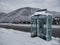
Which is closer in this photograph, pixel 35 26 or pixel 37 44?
pixel 37 44

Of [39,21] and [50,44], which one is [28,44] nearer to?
[50,44]

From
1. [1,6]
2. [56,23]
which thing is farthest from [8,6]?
[56,23]

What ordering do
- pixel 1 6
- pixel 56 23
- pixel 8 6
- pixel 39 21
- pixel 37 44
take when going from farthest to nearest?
pixel 56 23 → pixel 8 6 → pixel 1 6 → pixel 39 21 → pixel 37 44

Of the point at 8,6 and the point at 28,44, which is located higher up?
the point at 8,6

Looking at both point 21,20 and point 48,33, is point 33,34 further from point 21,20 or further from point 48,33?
point 21,20

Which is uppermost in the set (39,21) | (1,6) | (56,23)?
(1,6)

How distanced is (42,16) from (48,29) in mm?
417

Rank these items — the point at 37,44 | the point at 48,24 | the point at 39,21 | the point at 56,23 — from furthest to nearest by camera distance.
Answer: the point at 56,23 → the point at 39,21 → the point at 48,24 → the point at 37,44

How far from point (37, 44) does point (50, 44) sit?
0.33 metres

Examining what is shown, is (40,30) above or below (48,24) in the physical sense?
below

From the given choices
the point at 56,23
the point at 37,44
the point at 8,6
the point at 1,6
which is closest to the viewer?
the point at 37,44

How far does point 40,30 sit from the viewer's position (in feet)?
10.8

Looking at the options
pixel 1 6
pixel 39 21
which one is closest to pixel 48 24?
pixel 39 21

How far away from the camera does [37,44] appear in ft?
8.11
